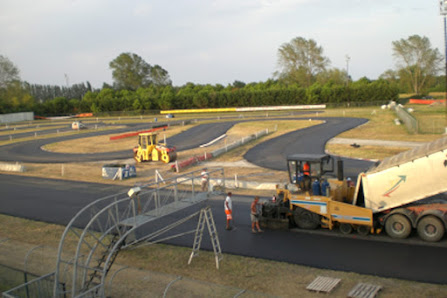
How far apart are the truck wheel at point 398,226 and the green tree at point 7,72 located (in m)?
106

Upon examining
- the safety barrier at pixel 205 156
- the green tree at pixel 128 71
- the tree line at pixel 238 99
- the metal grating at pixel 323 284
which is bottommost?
the metal grating at pixel 323 284

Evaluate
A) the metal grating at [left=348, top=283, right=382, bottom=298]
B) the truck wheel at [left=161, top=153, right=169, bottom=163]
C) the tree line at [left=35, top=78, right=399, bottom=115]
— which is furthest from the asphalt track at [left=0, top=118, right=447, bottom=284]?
the tree line at [left=35, top=78, right=399, bottom=115]

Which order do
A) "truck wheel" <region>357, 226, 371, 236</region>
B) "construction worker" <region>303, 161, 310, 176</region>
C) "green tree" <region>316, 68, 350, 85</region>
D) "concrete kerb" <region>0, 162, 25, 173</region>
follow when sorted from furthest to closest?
"green tree" <region>316, 68, 350, 85</region>
"concrete kerb" <region>0, 162, 25, 173</region>
"construction worker" <region>303, 161, 310, 176</region>
"truck wheel" <region>357, 226, 371, 236</region>

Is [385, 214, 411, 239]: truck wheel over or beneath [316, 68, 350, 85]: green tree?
beneath

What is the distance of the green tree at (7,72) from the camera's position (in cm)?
9812

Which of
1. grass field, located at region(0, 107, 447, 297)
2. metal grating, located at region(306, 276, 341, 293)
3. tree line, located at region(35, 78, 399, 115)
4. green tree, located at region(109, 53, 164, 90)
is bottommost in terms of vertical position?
grass field, located at region(0, 107, 447, 297)

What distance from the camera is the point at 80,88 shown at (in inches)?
6427

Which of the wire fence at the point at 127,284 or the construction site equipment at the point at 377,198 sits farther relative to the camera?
the construction site equipment at the point at 377,198

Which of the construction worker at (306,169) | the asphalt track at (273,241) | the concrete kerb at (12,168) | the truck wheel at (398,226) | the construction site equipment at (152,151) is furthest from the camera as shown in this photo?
the construction site equipment at (152,151)

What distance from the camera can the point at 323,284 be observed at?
10641 mm

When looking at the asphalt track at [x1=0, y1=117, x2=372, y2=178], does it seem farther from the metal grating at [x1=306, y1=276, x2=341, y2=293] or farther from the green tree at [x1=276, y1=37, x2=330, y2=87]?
the green tree at [x1=276, y1=37, x2=330, y2=87]

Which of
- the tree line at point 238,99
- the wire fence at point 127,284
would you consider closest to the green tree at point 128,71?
the tree line at point 238,99

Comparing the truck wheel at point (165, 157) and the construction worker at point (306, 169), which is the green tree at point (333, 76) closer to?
the truck wheel at point (165, 157)

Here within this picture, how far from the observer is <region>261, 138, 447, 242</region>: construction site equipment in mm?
13055
